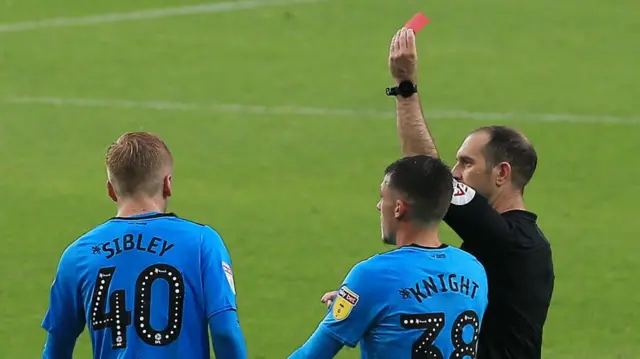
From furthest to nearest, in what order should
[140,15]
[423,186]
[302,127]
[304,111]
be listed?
[140,15]
[304,111]
[302,127]
[423,186]

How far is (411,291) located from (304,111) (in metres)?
9.17

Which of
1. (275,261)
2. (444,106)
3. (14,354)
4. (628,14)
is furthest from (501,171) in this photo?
(628,14)

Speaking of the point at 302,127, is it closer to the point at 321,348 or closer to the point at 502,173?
the point at 502,173

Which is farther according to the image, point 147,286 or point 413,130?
point 413,130

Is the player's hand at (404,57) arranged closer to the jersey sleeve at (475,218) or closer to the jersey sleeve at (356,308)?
the jersey sleeve at (475,218)

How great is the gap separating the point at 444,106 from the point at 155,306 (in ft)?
30.7

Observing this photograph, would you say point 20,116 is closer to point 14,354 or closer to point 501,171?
point 14,354

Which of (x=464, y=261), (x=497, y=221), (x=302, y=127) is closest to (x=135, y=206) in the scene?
(x=464, y=261)

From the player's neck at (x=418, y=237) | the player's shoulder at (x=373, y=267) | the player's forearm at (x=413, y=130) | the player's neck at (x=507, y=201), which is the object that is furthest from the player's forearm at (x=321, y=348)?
the player's neck at (x=507, y=201)

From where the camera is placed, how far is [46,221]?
32.3 feet

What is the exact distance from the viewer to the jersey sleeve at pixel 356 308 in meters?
4.07

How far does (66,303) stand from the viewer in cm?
431

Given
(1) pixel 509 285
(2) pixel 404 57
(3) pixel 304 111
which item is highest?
(3) pixel 304 111

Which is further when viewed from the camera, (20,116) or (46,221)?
(20,116)
